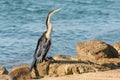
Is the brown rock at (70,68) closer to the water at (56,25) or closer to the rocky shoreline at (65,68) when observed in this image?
the rocky shoreline at (65,68)

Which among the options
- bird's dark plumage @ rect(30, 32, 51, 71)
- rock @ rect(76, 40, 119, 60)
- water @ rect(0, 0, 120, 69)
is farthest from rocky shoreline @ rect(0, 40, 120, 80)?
water @ rect(0, 0, 120, 69)

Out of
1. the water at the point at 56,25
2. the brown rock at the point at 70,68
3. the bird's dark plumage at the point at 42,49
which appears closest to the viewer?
the brown rock at the point at 70,68

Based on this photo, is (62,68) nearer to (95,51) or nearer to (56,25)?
(95,51)

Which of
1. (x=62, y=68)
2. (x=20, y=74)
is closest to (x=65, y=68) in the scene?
(x=62, y=68)

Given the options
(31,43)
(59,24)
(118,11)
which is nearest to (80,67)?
(31,43)

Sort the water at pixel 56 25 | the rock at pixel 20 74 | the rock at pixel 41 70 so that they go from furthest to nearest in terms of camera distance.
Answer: the water at pixel 56 25
the rock at pixel 41 70
the rock at pixel 20 74

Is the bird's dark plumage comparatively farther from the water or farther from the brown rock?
the water

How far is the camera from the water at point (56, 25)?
16828 millimetres

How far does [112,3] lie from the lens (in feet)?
96.5

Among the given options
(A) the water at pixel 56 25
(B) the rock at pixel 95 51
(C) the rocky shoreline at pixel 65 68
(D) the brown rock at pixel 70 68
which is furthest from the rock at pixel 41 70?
(A) the water at pixel 56 25

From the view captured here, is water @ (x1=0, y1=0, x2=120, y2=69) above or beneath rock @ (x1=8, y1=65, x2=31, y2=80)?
beneath

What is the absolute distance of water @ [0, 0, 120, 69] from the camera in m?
16.8

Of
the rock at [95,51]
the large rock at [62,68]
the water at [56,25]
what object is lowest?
the water at [56,25]

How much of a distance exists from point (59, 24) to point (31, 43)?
169 inches
